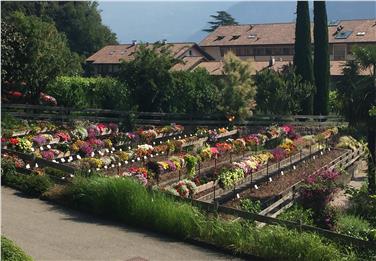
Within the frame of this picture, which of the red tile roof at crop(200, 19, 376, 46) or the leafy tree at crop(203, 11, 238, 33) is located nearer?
the red tile roof at crop(200, 19, 376, 46)

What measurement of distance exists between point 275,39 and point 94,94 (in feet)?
112

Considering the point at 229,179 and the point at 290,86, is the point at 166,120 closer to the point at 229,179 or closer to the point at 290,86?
the point at 290,86

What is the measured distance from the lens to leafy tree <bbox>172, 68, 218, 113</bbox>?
32188mm

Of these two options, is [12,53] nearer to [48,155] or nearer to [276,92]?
[48,155]

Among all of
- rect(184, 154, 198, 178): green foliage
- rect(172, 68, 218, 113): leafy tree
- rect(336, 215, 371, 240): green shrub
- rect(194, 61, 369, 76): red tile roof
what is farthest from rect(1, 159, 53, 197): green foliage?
rect(194, 61, 369, 76): red tile roof

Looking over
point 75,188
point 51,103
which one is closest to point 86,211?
point 75,188

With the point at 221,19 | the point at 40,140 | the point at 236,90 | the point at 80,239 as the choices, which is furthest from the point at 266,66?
the point at 221,19

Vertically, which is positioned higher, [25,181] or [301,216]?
[25,181]

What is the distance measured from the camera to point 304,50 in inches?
1535

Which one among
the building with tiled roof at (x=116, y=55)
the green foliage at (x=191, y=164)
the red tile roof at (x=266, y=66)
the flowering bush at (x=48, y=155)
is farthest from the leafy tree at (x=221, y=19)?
the flowering bush at (x=48, y=155)

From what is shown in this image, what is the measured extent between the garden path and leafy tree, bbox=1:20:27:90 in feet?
53.9

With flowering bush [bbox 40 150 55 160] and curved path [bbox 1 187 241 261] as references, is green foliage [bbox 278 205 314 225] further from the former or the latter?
flowering bush [bbox 40 150 55 160]

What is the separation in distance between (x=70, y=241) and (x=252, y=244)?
11.8 ft

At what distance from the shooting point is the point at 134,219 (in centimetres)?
1227
